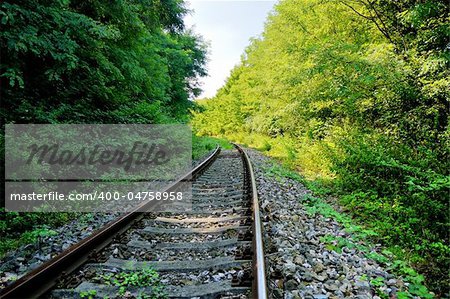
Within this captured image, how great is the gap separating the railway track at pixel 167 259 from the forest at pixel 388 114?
198 cm

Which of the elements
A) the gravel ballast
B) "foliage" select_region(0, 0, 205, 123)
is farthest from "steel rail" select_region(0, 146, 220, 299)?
"foliage" select_region(0, 0, 205, 123)

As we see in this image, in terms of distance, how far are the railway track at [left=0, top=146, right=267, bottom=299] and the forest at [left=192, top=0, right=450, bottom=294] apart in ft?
6.48

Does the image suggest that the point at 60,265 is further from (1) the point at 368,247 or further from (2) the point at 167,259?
(1) the point at 368,247

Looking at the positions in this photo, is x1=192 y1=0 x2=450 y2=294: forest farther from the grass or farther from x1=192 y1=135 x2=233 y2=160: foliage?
x1=192 y1=135 x2=233 y2=160: foliage

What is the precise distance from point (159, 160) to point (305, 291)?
6943 millimetres

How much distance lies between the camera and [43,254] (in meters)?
3.24

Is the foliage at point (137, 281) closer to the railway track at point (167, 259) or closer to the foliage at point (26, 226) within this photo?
the railway track at point (167, 259)

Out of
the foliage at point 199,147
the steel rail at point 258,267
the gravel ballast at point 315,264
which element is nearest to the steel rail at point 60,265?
the steel rail at point 258,267

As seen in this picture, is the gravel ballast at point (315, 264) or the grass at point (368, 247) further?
the grass at point (368, 247)

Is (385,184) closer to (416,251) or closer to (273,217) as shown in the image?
(416,251)

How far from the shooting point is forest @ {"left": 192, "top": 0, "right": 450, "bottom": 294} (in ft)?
13.4

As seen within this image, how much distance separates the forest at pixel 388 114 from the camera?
13.4ft

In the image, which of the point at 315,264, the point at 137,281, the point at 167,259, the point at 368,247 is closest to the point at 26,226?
the point at 167,259

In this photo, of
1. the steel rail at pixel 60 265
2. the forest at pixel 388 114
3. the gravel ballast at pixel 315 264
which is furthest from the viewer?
the forest at pixel 388 114
